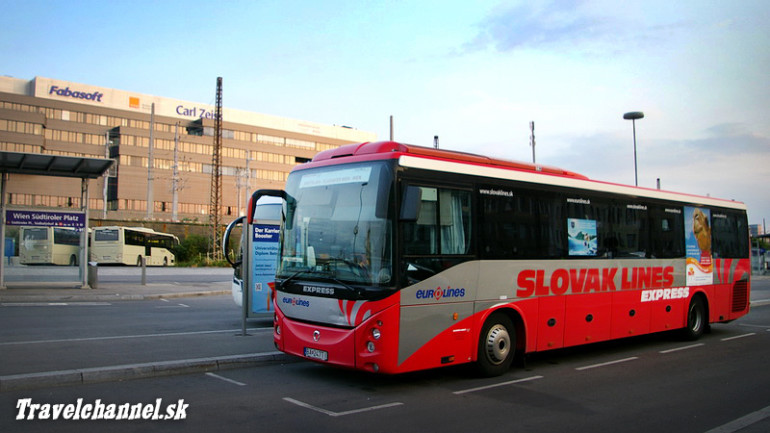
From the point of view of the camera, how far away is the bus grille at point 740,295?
14750 millimetres

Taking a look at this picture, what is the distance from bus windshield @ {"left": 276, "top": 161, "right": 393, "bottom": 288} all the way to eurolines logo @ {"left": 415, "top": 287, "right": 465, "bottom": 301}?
0.57m

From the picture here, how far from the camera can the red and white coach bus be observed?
7.74 metres

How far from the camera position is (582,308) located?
1044 cm

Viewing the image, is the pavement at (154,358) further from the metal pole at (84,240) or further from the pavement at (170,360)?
the metal pole at (84,240)

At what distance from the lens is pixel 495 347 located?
8.89m

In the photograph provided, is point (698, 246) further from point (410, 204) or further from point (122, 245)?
point (122, 245)

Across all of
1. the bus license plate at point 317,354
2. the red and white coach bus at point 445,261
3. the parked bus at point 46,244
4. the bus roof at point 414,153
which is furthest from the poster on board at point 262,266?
the parked bus at point 46,244

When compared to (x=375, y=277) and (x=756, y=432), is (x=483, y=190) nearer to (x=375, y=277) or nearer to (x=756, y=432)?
(x=375, y=277)

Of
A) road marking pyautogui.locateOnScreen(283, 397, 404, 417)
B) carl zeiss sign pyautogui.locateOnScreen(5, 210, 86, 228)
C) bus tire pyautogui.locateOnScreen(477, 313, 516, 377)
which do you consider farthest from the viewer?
carl zeiss sign pyautogui.locateOnScreen(5, 210, 86, 228)

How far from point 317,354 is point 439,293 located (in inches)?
70.7

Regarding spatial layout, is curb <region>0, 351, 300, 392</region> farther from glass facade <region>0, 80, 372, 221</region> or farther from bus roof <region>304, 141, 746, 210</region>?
glass facade <region>0, 80, 372, 221</region>

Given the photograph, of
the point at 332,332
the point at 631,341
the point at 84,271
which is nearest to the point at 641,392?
the point at 332,332

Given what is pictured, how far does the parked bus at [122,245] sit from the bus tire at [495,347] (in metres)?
42.5

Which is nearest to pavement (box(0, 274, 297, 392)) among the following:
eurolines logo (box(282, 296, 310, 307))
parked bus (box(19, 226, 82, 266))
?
eurolines logo (box(282, 296, 310, 307))
